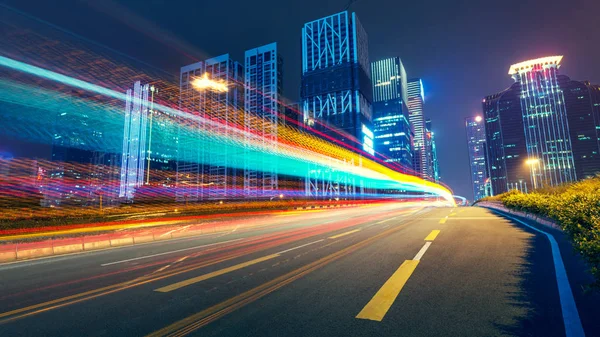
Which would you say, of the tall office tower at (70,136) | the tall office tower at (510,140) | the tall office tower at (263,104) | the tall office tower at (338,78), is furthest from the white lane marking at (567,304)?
the tall office tower at (510,140)

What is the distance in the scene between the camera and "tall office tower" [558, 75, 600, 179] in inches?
6781

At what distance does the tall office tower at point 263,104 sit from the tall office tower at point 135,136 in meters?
52.1

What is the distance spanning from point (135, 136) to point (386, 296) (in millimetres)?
94883

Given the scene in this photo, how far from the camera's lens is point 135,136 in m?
84.2

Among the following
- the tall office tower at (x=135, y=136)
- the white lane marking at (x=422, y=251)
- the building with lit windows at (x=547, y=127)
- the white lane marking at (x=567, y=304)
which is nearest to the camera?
the white lane marking at (x=567, y=304)

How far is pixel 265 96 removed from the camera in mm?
137000

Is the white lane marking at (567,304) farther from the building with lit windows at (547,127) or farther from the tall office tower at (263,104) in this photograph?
the building with lit windows at (547,127)

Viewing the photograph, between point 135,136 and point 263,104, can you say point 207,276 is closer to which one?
point 135,136

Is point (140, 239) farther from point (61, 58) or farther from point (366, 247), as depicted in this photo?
point (61, 58)

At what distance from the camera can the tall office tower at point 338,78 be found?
14438 cm

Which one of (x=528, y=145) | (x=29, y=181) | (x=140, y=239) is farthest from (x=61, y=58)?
(x=528, y=145)

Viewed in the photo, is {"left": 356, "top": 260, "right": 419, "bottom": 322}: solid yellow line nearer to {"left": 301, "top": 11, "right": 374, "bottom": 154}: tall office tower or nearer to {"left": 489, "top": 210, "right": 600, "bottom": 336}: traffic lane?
{"left": 489, "top": 210, "right": 600, "bottom": 336}: traffic lane

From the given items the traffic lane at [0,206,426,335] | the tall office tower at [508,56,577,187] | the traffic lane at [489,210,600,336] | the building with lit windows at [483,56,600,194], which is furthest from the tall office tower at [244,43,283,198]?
the tall office tower at [508,56,577,187]

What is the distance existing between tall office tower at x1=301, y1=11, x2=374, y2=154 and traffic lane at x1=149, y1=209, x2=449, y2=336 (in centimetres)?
13526
